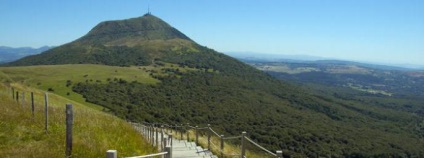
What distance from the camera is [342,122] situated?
158m

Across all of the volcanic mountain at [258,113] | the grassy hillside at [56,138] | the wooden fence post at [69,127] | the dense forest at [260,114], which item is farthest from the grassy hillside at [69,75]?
the wooden fence post at [69,127]

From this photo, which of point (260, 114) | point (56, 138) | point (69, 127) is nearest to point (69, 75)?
point (260, 114)

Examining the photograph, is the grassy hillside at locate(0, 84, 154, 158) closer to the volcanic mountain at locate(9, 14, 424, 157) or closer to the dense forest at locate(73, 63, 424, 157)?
the volcanic mountain at locate(9, 14, 424, 157)

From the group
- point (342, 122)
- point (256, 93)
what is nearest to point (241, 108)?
point (256, 93)

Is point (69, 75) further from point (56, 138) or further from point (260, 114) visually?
point (56, 138)

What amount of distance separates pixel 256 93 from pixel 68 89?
80681 mm

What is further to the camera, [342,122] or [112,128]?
[342,122]

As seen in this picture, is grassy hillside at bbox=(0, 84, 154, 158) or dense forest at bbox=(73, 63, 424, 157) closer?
grassy hillside at bbox=(0, 84, 154, 158)

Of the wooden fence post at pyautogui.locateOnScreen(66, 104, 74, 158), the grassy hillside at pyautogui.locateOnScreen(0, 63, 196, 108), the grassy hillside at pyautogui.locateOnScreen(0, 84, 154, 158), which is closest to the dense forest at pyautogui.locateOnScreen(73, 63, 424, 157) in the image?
the grassy hillside at pyautogui.locateOnScreen(0, 63, 196, 108)

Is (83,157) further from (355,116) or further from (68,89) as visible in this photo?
(355,116)

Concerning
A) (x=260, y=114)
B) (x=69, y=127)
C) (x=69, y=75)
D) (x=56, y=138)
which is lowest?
(x=260, y=114)

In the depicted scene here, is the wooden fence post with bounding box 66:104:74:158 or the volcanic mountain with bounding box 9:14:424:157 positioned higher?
the wooden fence post with bounding box 66:104:74:158

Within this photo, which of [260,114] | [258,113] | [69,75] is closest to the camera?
[69,75]

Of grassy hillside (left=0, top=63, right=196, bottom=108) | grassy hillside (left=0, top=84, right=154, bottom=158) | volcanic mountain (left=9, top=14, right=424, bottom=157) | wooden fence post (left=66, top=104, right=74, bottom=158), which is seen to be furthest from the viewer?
volcanic mountain (left=9, top=14, right=424, bottom=157)
